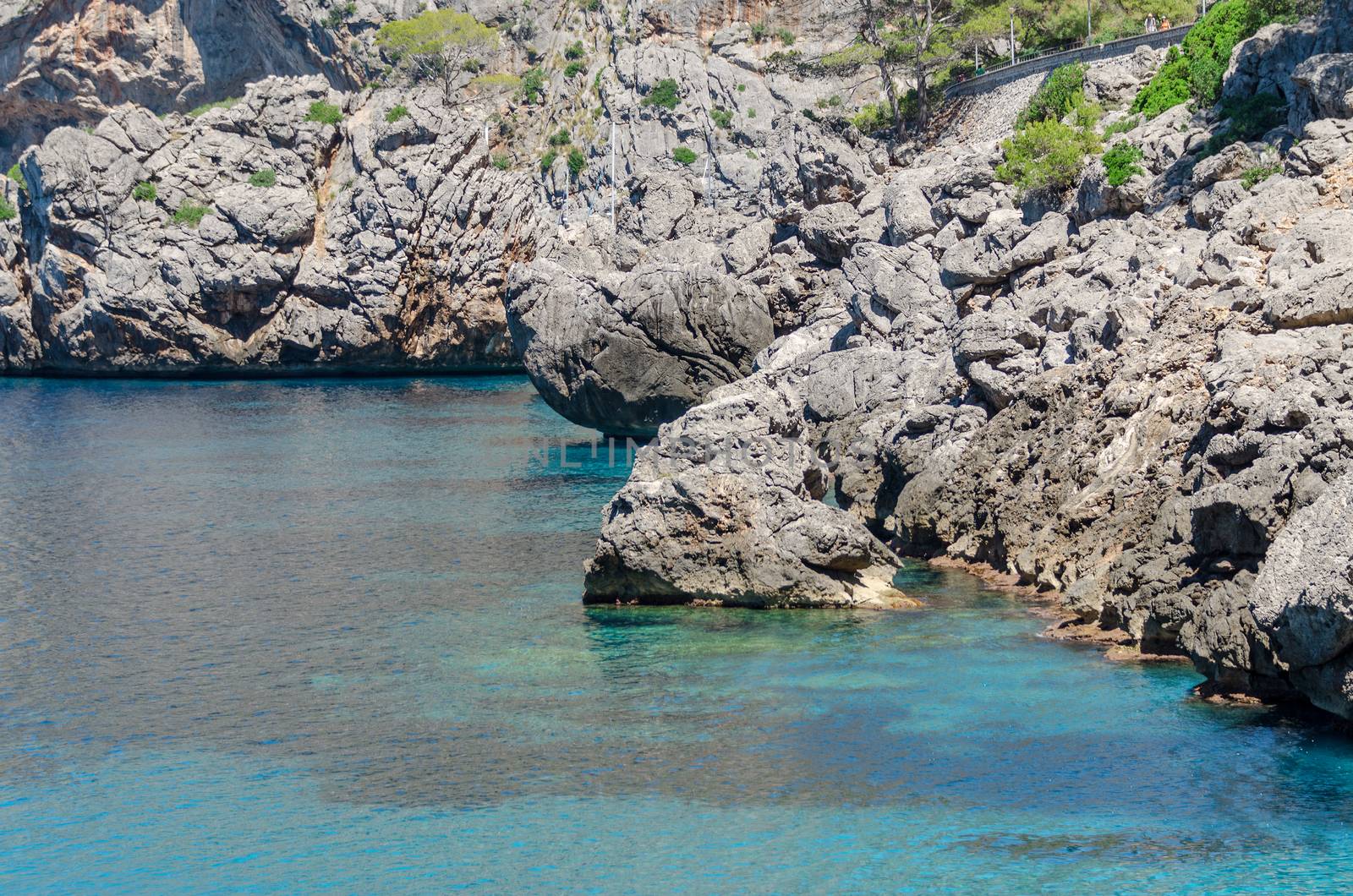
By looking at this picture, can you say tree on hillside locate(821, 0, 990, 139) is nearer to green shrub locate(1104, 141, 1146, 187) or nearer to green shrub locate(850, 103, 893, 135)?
Answer: green shrub locate(850, 103, 893, 135)

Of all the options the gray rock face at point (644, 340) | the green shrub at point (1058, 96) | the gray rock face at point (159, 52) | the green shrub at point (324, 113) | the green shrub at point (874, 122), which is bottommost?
the gray rock face at point (644, 340)

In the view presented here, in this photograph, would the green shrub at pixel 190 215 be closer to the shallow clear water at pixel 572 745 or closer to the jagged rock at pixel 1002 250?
the shallow clear water at pixel 572 745

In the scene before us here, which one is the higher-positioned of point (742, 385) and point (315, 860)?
point (742, 385)

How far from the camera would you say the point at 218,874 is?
55.7ft

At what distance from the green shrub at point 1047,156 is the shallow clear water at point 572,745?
20825mm

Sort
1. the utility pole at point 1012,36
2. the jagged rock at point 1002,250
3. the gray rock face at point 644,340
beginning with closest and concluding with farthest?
the jagged rock at point 1002,250 → the gray rock face at point 644,340 → the utility pole at point 1012,36

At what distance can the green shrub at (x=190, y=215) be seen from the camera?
92.9 metres

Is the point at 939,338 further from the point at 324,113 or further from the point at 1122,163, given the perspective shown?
the point at 324,113

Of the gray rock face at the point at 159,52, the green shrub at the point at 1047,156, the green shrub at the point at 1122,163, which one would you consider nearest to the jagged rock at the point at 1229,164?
the green shrub at the point at 1122,163

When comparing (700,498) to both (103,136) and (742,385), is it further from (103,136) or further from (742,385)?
(103,136)

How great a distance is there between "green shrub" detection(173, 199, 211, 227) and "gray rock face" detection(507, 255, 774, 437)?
47434mm

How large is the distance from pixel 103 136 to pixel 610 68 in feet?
130

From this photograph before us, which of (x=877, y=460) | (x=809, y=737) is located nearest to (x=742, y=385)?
(x=877, y=460)

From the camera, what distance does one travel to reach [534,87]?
4651 inches
